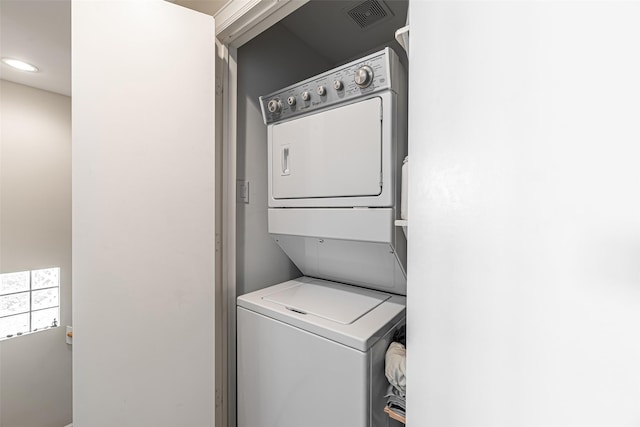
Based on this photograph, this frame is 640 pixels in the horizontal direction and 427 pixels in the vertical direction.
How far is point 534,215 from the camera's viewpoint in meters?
0.31

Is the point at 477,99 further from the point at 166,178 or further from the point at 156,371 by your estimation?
the point at 156,371

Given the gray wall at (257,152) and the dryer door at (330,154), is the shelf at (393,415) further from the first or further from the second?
the gray wall at (257,152)

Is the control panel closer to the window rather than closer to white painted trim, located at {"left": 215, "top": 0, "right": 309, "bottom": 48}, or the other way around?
white painted trim, located at {"left": 215, "top": 0, "right": 309, "bottom": 48}

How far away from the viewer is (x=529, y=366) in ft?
1.01

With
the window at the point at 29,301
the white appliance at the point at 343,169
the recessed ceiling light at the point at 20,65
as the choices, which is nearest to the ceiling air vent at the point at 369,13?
the white appliance at the point at 343,169

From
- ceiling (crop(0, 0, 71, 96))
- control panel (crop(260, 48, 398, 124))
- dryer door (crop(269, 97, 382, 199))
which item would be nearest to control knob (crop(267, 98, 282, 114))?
control panel (crop(260, 48, 398, 124))

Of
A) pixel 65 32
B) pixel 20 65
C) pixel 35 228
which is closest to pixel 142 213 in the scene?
pixel 65 32

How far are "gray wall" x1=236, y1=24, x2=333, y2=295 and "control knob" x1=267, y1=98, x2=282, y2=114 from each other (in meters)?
0.19

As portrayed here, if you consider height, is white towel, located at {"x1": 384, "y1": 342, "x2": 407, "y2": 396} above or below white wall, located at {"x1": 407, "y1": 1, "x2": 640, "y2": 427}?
below

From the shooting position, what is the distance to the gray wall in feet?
5.91

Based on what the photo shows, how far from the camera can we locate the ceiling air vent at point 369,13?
177 centimetres

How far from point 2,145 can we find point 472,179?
139 inches

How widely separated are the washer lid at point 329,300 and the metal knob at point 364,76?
1207 millimetres

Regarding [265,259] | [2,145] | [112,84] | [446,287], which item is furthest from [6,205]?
[446,287]
